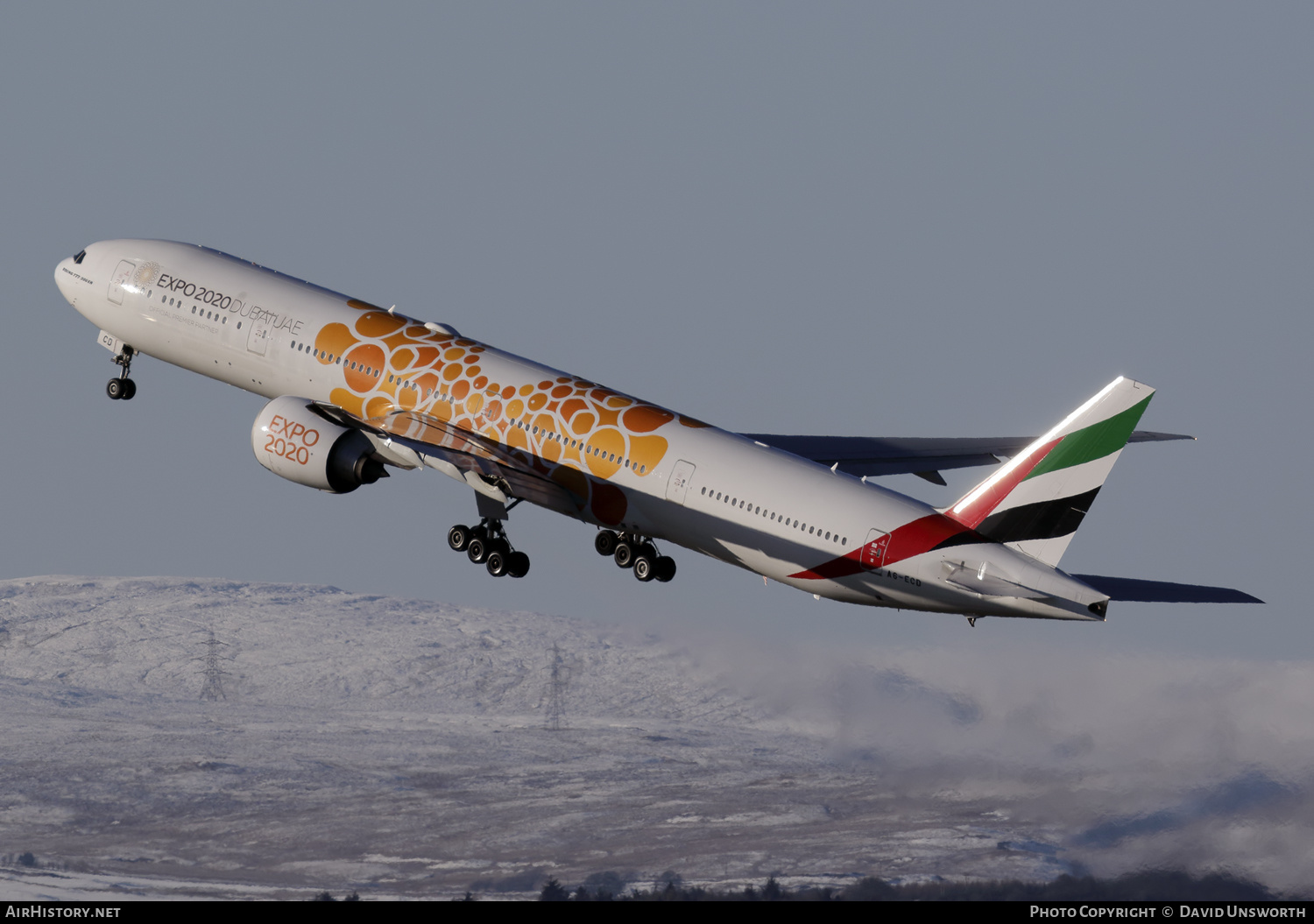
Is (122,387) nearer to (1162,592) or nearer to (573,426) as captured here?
(573,426)

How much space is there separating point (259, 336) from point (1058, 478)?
2673 centimetres

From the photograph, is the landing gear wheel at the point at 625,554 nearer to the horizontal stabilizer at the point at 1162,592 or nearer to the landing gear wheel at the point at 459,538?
the landing gear wheel at the point at 459,538

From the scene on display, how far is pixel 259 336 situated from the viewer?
61531mm

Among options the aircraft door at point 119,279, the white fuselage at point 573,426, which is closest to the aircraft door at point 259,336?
the white fuselage at point 573,426

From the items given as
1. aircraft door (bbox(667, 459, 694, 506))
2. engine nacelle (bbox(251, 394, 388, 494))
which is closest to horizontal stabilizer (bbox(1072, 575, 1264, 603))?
aircraft door (bbox(667, 459, 694, 506))

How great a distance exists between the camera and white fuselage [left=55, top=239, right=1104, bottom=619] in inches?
2025

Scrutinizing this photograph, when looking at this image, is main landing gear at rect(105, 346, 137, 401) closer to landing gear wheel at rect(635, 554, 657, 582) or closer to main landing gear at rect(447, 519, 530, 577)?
main landing gear at rect(447, 519, 530, 577)

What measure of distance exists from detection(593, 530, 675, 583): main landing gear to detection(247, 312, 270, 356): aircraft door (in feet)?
43.5

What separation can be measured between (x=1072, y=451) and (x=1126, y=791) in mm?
54006
